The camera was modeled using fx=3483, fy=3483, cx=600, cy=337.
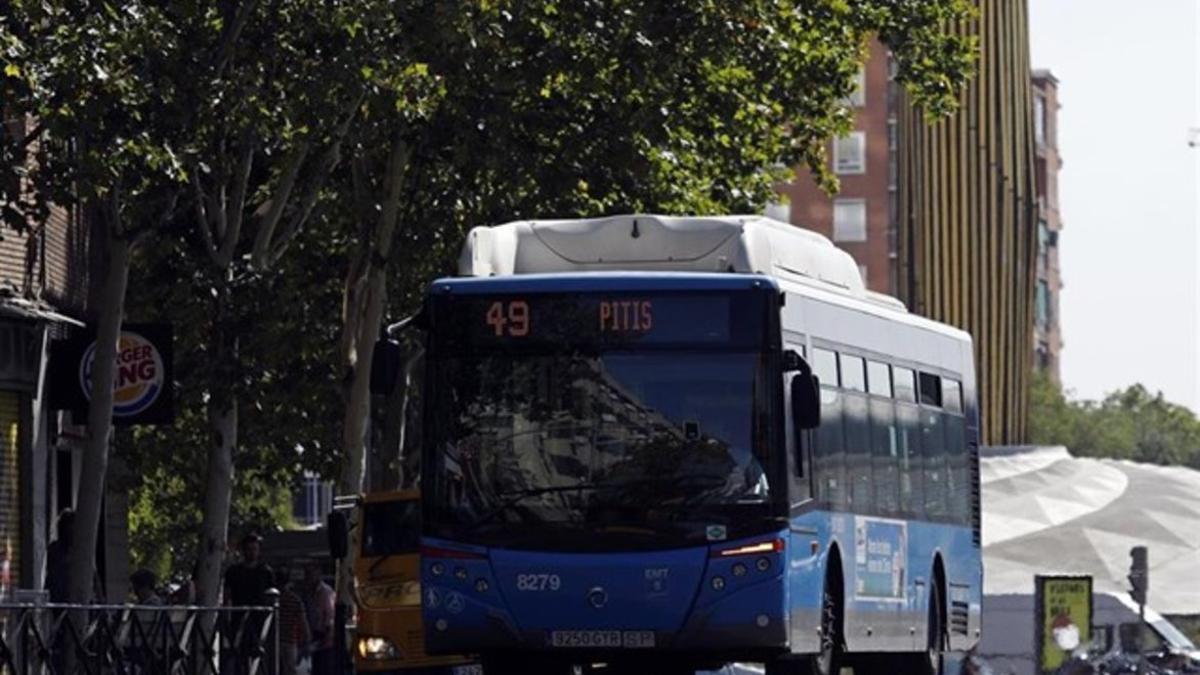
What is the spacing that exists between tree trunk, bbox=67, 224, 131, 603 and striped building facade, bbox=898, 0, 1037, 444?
76.6 metres

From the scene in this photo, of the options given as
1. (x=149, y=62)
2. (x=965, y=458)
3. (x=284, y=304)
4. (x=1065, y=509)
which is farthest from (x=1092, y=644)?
(x=1065, y=509)

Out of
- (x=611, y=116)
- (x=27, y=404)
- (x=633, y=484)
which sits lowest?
(x=633, y=484)

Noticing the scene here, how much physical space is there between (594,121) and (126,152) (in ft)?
47.2

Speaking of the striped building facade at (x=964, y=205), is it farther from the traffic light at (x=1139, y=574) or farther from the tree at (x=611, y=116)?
the tree at (x=611, y=116)

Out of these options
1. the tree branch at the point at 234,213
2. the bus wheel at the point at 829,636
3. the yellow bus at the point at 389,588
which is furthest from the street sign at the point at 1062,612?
the bus wheel at the point at 829,636

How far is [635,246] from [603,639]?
285 cm

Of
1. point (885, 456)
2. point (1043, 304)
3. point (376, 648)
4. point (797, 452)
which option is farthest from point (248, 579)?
point (1043, 304)

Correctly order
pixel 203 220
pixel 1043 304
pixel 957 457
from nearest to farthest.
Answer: pixel 957 457 → pixel 203 220 → pixel 1043 304

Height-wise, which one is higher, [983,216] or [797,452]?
[983,216]

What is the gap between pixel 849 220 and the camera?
396ft

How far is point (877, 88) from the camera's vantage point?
118 metres

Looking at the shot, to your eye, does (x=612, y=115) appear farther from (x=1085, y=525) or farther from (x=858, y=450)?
(x=1085, y=525)

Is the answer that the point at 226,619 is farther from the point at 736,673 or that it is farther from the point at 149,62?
the point at 736,673

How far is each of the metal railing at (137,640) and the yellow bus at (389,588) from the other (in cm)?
84
